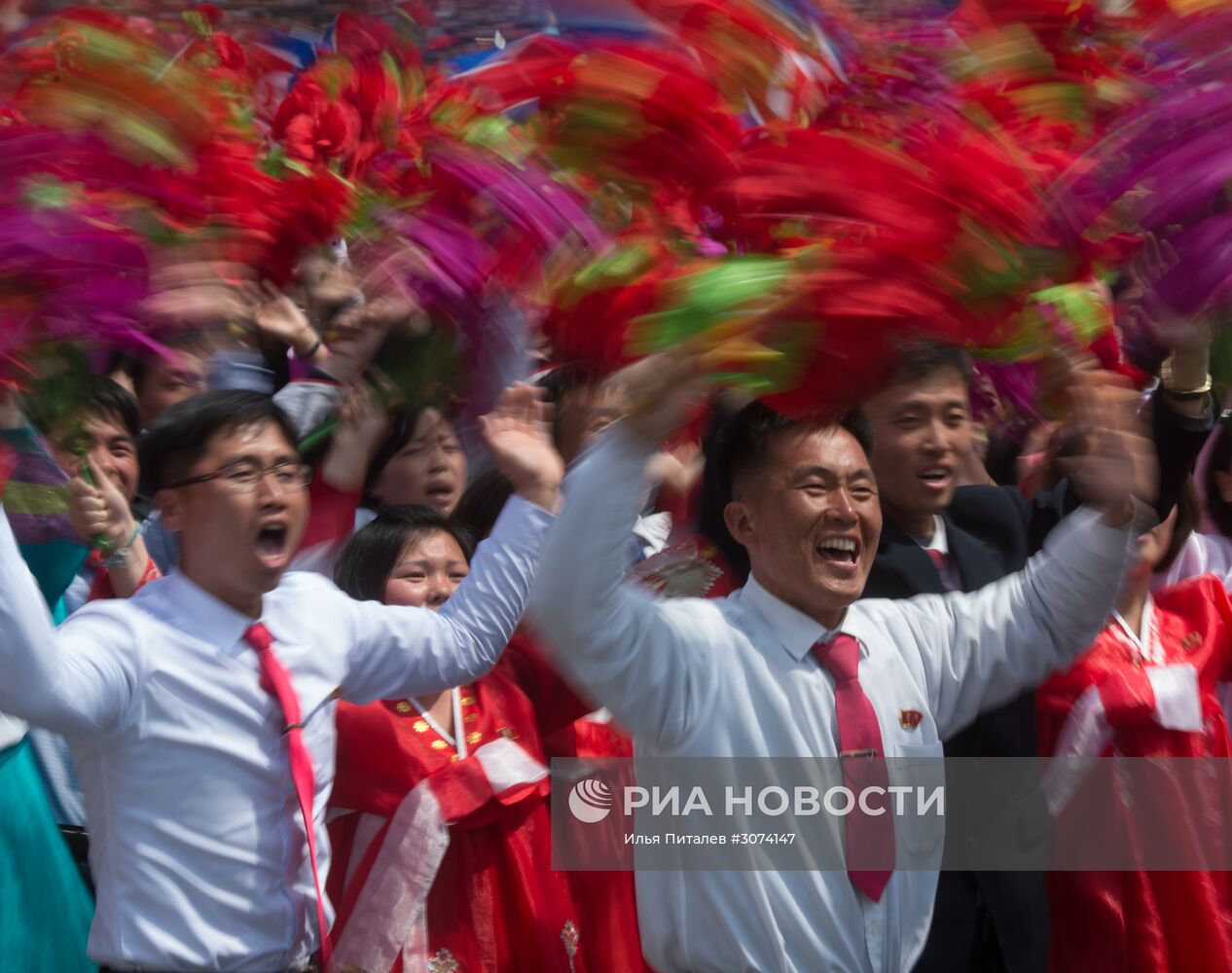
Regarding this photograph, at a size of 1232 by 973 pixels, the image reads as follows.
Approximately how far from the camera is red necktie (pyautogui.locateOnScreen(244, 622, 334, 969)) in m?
2.78

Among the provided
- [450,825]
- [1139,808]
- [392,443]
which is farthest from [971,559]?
[392,443]

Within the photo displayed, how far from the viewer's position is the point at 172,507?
2908 millimetres

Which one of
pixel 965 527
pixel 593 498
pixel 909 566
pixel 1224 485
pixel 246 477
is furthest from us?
pixel 1224 485

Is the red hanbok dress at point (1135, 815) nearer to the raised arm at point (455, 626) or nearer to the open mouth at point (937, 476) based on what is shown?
the open mouth at point (937, 476)

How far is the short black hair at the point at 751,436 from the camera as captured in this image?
114 inches

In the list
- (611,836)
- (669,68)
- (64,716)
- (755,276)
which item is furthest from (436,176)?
(611,836)

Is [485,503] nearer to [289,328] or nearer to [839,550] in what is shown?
[289,328]

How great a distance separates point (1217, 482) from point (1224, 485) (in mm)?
33

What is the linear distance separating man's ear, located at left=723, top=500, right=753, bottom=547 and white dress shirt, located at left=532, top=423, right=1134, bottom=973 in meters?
0.07

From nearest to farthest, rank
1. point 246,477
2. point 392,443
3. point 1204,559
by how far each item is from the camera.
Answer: point 246,477, point 392,443, point 1204,559

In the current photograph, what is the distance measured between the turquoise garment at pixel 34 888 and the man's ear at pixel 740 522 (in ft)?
4.96

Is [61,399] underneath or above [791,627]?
above

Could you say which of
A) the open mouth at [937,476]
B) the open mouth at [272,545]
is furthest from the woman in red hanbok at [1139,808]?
the open mouth at [272,545]

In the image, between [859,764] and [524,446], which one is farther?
[524,446]
